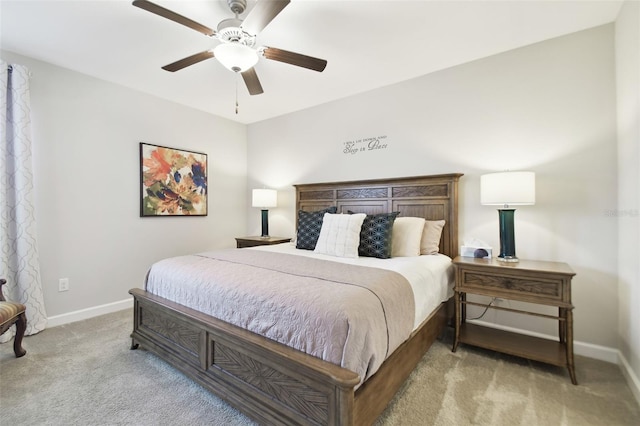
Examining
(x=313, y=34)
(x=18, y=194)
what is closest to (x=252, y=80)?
(x=313, y=34)

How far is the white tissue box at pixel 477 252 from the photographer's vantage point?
2.44m

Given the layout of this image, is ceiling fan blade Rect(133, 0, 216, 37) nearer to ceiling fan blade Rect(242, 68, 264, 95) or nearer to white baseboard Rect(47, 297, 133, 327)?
ceiling fan blade Rect(242, 68, 264, 95)

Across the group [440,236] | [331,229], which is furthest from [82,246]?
[440,236]

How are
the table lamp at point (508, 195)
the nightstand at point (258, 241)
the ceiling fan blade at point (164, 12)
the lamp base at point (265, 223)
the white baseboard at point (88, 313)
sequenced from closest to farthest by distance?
the ceiling fan blade at point (164, 12)
the table lamp at point (508, 195)
the white baseboard at point (88, 313)
the nightstand at point (258, 241)
the lamp base at point (265, 223)

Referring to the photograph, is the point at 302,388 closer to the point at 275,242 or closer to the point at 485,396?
the point at 485,396

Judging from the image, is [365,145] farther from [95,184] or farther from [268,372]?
[95,184]

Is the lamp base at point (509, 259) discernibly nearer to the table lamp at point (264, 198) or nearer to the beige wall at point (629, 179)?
the beige wall at point (629, 179)

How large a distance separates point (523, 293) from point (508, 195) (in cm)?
75

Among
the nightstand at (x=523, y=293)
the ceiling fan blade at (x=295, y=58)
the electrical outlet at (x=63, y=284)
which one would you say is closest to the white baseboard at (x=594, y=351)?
the nightstand at (x=523, y=293)

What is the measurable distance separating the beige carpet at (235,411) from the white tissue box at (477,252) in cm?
80

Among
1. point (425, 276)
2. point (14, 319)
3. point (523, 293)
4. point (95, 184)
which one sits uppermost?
point (95, 184)

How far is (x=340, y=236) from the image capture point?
8.65ft

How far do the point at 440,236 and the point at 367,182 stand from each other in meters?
1.02

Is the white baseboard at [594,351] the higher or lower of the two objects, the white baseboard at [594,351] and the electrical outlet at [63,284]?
the lower
